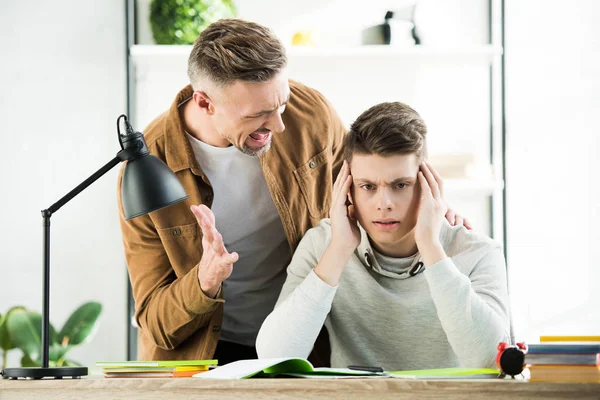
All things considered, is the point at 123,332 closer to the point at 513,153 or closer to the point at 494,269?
the point at 513,153

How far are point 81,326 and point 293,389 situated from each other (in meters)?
2.15

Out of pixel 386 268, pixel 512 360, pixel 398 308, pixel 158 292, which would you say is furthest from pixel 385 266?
pixel 512 360

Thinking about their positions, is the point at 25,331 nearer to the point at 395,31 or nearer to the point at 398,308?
the point at 398,308

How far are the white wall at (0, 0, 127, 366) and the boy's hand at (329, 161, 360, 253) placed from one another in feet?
6.25

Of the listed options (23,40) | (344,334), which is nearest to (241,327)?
(344,334)

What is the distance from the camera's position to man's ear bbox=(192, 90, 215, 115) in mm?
1963

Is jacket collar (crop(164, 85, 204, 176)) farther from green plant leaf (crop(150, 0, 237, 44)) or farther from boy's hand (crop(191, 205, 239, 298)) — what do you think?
green plant leaf (crop(150, 0, 237, 44))

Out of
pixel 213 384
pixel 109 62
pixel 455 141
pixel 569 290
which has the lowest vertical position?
pixel 569 290

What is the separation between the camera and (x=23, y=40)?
3568 mm

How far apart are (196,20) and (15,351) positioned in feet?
5.26

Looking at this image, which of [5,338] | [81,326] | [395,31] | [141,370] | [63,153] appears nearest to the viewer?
[141,370]

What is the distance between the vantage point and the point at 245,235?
6.77 ft

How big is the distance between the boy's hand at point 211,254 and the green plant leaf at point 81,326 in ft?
5.04

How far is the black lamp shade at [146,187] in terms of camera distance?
1.54 meters
